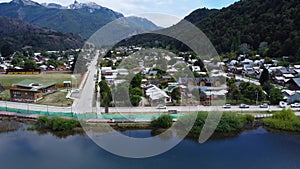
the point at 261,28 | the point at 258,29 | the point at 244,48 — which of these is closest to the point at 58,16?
the point at 258,29

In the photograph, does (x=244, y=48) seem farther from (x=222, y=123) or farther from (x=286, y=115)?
(x=222, y=123)

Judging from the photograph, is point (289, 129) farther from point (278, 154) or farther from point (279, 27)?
point (279, 27)

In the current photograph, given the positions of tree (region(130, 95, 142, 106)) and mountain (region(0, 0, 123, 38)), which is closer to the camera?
tree (region(130, 95, 142, 106))

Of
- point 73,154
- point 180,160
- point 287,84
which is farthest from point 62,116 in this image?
point 287,84

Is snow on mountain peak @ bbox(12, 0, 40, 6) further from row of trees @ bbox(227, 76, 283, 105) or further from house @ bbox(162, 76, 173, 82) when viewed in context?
row of trees @ bbox(227, 76, 283, 105)

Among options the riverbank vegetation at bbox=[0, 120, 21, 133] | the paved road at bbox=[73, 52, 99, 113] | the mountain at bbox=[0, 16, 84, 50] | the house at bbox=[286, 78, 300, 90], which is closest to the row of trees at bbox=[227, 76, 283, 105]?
the house at bbox=[286, 78, 300, 90]
